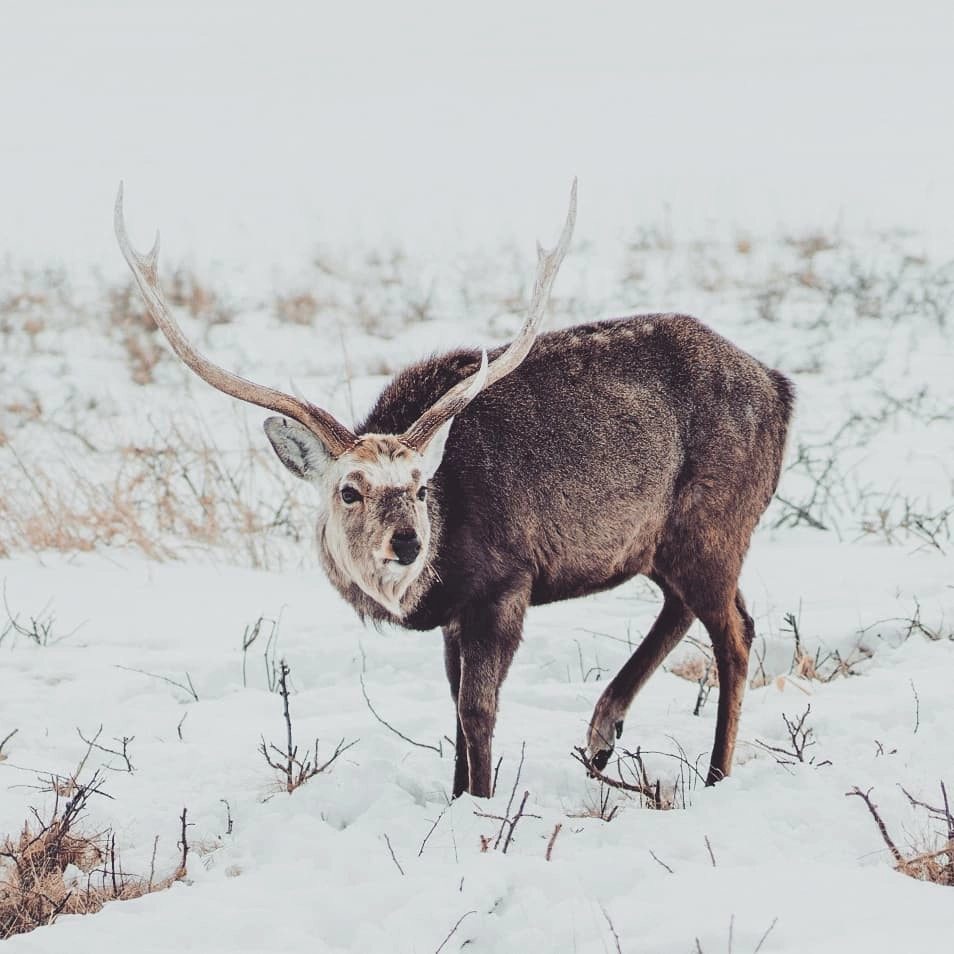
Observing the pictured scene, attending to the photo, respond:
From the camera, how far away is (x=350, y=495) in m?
4.10

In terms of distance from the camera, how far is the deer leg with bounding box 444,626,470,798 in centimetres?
419

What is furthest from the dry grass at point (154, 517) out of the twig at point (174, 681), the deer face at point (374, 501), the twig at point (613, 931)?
the twig at point (613, 931)

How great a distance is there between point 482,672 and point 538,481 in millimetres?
702

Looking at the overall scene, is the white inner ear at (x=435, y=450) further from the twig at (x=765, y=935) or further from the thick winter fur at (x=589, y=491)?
the twig at (x=765, y=935)

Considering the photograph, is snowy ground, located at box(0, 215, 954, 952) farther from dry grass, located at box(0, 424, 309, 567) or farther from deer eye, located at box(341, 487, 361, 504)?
deer eye, located at box(341, 487, 361, 504)

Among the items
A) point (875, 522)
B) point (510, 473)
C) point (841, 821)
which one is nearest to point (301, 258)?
point (875, 522)

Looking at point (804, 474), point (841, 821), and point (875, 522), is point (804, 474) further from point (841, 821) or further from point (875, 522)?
point (841, 821)

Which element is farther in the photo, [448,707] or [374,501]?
[448,707]

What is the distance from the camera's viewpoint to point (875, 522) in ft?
25.9

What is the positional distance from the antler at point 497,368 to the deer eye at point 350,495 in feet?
0.77

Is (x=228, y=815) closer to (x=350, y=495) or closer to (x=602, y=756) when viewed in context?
(x=350, y=495)

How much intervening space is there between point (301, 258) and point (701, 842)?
36.7 feet

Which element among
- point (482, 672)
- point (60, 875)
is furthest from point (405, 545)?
point (60, 875)

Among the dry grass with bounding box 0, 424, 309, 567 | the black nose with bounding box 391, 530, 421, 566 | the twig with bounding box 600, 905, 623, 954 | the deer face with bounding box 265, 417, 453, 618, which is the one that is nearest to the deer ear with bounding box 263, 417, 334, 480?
the deer face with bounding box 265, 417, 453, 618
